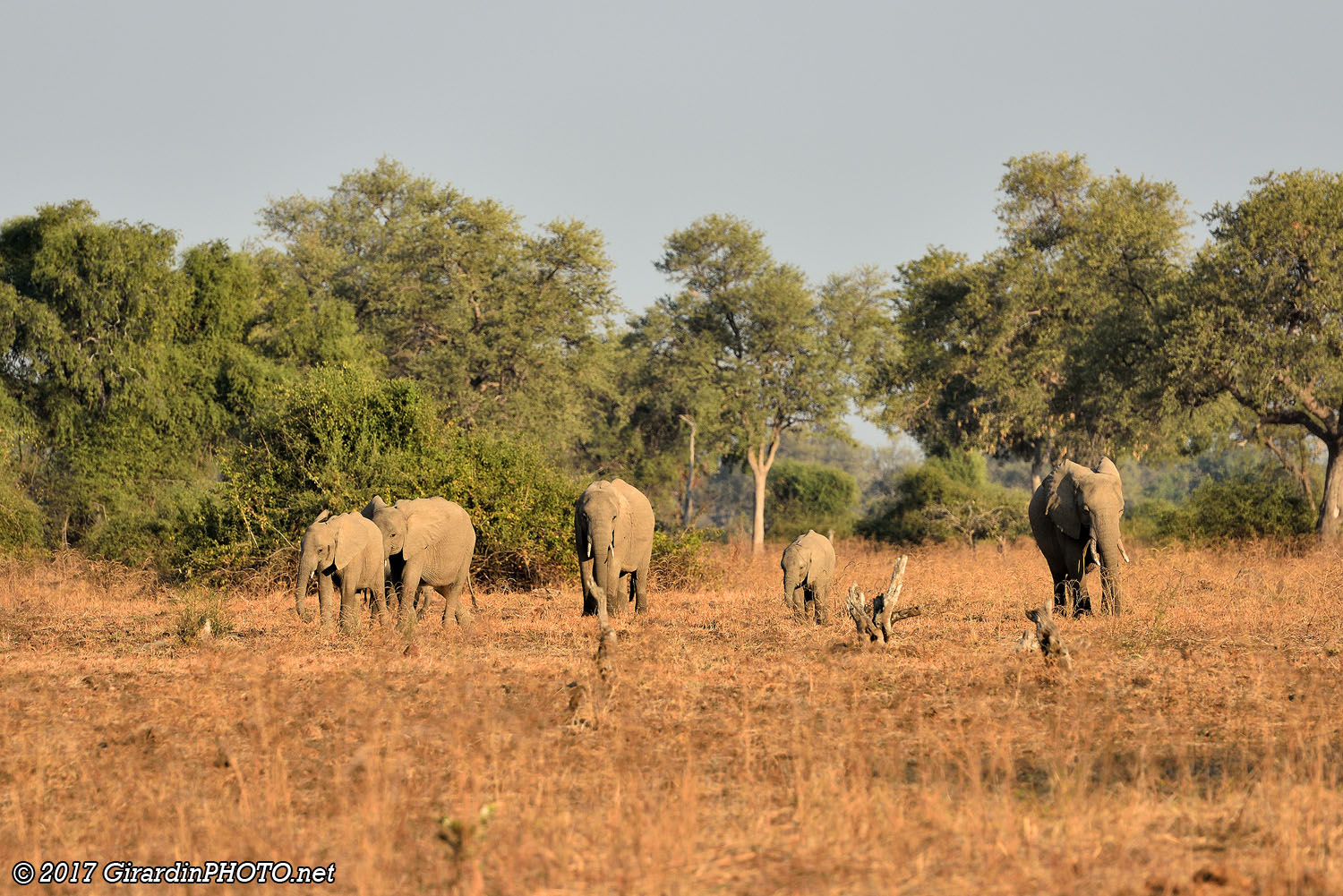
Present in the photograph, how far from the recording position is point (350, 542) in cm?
1422

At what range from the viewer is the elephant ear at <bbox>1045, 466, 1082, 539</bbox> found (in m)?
16.3

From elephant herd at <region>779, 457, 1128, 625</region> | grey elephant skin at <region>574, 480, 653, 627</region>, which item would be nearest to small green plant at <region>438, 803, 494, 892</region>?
grey elephant skin at <region>574, 480, 653, 627</region>

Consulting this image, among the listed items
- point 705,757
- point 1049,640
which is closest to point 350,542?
point 705,757

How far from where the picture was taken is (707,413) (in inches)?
1822

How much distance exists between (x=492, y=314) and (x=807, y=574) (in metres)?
24.1

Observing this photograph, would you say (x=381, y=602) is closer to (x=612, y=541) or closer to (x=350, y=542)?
(x=350, y=542)

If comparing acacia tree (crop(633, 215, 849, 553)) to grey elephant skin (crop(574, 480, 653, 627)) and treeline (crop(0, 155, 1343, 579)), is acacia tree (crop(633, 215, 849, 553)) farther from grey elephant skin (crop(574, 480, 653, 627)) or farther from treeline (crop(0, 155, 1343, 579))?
grey elephant skin (crop(574, 480, 653, 627))

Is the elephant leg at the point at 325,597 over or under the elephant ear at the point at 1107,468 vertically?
under

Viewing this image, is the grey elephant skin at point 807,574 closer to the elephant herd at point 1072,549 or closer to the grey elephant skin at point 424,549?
the elephant herd at point 1072,549

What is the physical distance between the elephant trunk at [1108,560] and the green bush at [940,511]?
20268mm

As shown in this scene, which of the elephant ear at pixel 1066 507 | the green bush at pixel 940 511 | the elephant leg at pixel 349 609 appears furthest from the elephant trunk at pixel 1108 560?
the green bush at pixel 940 511

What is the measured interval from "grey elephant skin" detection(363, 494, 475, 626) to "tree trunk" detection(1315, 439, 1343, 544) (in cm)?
2197

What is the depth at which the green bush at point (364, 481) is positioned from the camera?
2216 cm

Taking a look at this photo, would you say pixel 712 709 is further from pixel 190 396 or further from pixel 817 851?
pixel 190 396
